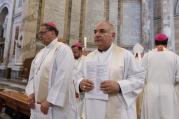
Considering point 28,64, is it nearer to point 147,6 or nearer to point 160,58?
point 160,58

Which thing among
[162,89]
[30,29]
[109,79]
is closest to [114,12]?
[30,29]

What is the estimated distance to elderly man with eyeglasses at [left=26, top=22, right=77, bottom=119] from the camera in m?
2.92

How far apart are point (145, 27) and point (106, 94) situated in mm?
9575

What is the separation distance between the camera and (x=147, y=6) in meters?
11.4

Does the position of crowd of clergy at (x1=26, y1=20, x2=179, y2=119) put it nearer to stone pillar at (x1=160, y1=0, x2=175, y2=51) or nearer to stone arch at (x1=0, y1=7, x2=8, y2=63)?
stone pillar at (x1=160, y1=0, x2=175, y2=51)

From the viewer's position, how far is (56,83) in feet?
9.66

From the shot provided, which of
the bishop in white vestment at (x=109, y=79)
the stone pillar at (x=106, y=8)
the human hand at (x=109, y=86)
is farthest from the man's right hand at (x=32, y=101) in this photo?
the stone pillar at (x=106, y=8)

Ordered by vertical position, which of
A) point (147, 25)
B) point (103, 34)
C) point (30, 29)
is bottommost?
point (103, 34)

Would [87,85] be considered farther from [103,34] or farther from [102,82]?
[103,34]

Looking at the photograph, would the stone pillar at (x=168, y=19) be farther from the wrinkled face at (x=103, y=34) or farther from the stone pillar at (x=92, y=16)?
the wrinkled face at (x=103, y=34)

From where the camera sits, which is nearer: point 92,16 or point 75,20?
point 75,20

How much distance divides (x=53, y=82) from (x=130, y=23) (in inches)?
374

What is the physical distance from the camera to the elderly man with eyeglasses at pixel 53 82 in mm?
2917

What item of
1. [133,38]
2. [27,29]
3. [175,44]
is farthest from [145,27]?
[27,29]
